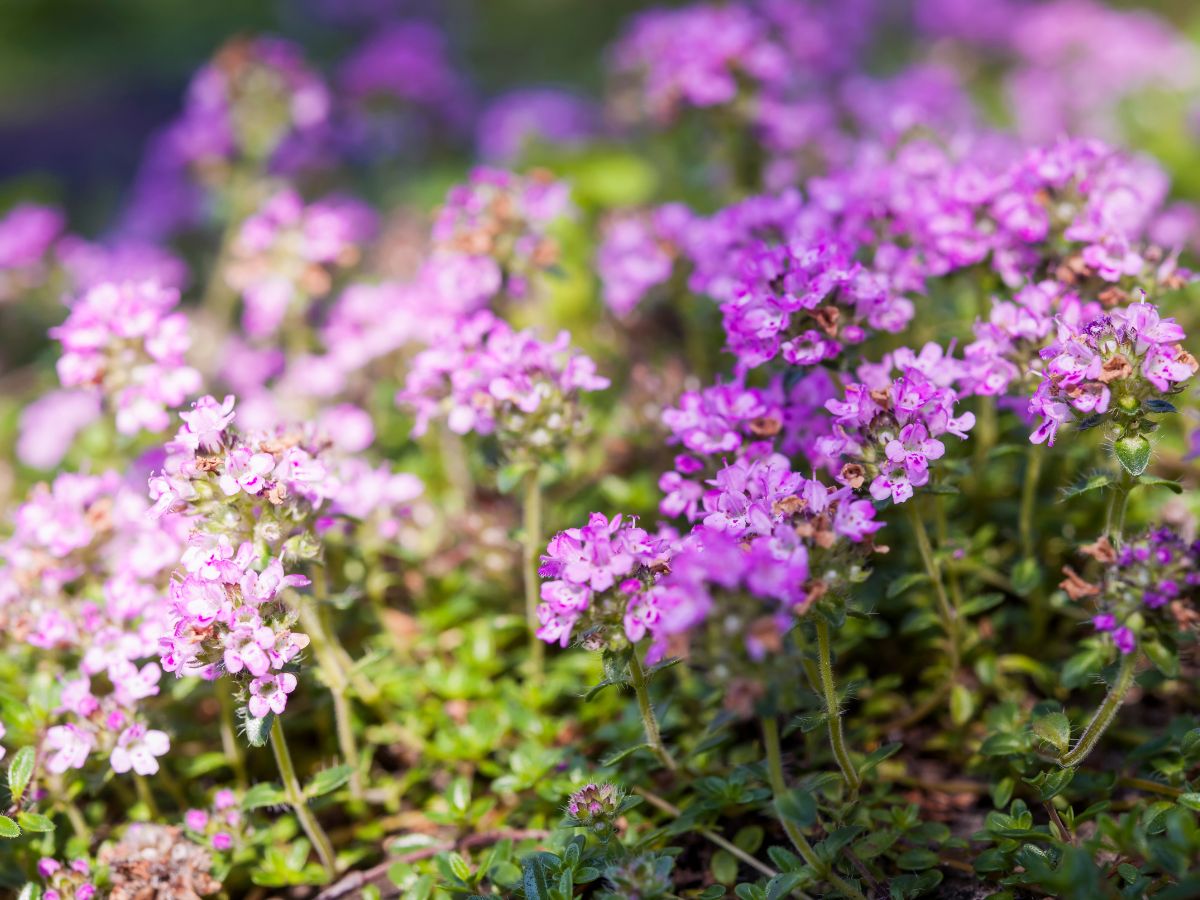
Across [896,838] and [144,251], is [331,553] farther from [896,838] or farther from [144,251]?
[144,251]

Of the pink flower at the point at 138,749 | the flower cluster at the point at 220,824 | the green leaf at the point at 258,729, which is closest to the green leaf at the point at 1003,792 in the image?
the green leaf at the point at 258,729

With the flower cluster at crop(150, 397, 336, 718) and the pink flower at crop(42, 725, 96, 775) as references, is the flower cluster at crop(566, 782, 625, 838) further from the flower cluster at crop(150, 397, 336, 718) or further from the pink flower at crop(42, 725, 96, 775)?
the pink flower at crop(42, 725, 96, 775)

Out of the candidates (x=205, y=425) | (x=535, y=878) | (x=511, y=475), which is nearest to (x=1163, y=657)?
(x=535, y=878)

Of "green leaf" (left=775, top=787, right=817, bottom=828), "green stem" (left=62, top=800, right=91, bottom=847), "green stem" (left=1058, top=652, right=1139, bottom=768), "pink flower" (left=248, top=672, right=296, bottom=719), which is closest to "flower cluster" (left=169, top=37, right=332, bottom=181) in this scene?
"green stem" (left=62, top=800, right=91, bottom=847)

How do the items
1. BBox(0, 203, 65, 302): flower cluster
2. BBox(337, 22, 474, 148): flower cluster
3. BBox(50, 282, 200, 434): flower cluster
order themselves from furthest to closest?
BBox(337, 22, 474, 148): flower cluster
BBox(0, 203, 65, 302): flower cluster
BBox(50, 282, 200, 434): flower cluster

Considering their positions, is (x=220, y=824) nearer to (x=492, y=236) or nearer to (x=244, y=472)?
(x=244, y=472)

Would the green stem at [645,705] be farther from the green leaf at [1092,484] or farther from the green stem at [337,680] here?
the green leaf at [1092,484]
